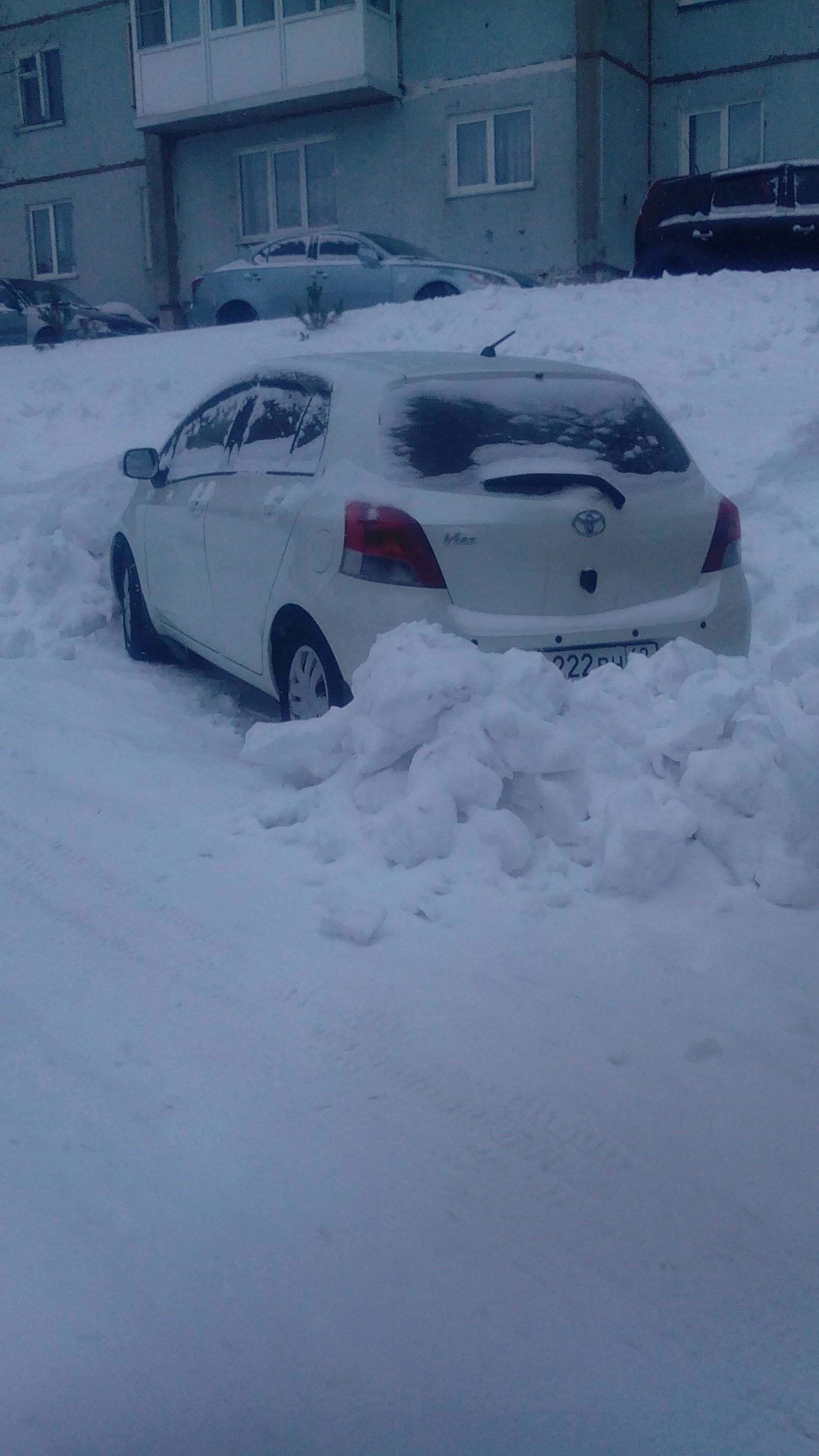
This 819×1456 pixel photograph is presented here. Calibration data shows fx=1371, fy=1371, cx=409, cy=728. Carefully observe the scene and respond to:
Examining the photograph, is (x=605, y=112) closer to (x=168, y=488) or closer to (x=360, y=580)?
(x=168, y=488)

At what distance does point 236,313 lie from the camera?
1875 cm

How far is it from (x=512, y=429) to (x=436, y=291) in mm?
13032

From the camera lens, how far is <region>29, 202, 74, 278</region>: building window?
27.0 m

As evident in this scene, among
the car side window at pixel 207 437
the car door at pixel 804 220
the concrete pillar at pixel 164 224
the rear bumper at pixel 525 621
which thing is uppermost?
the concrete pillar at pixel 164 224

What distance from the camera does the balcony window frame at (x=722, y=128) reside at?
21438mm

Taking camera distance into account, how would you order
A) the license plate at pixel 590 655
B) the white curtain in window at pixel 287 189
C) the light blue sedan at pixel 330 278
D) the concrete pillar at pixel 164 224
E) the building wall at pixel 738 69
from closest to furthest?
the license plate at pixel 590 655 < the light blue sedan at pixel 330 278 < the building wall at pixel 738 69 < the white curtain in window at pixel 287 189 < the concrete pillar at pixel 164 224

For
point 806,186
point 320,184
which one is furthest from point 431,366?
point 320,184

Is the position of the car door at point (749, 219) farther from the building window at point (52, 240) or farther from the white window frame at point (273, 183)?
the building window at point (52, 240)

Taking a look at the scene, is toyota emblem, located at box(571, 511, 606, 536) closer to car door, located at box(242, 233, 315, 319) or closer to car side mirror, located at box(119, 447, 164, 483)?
car side mirror, located at box(119, 447, 164, 483)

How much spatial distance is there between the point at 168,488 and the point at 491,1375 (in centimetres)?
510

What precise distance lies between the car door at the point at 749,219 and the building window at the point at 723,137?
7.27 m

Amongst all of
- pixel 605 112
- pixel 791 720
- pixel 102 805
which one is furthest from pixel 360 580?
pixel 605 112

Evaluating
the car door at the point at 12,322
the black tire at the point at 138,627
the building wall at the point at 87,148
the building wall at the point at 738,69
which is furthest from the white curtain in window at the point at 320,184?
the black tire at the point at 138,627

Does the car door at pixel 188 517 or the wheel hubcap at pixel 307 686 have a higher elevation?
the car door at pixel 188 517
